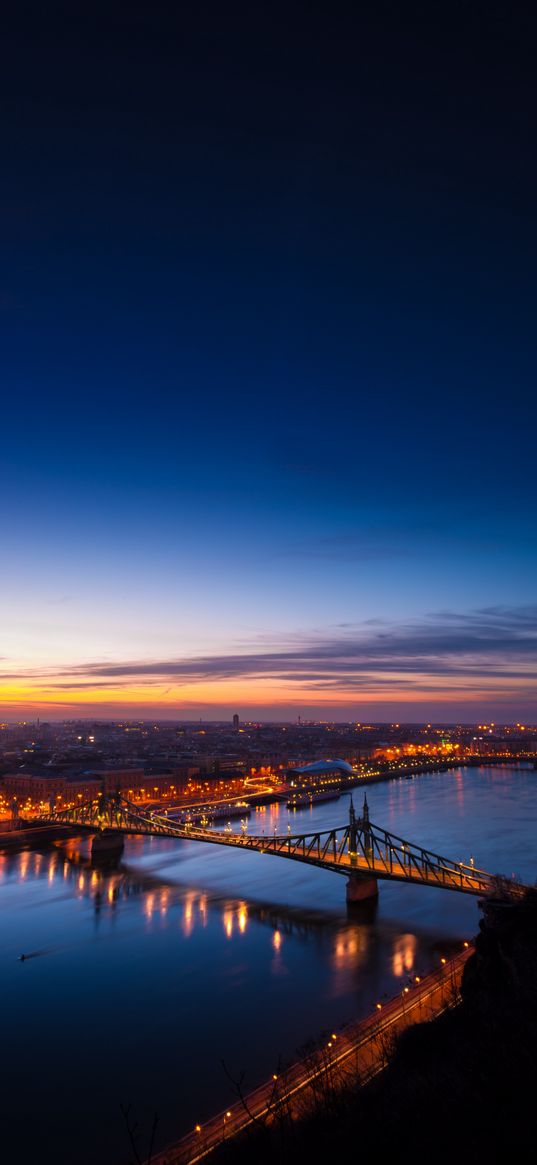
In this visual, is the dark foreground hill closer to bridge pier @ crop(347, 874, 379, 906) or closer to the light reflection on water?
the light reflection on water

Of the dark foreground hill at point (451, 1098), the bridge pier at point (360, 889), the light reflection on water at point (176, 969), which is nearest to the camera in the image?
the dark foreground hill at point (451, 1098)

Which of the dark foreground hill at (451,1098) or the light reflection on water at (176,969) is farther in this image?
the light reflection on water at (176,969)

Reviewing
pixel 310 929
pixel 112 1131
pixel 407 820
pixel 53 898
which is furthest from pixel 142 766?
pixel 112 1131

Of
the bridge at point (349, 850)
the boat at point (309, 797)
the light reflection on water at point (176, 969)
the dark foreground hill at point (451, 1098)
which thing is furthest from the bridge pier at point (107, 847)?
the dark foreground hill at point (451, 1098)

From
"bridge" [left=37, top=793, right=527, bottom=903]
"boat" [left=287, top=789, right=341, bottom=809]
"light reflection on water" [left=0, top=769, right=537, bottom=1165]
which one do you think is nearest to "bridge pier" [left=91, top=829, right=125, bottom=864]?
"bridge" [left=37, top=793, right=527, bottom=903]

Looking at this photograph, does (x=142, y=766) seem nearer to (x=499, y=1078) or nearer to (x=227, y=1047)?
(x=227, y=1047)

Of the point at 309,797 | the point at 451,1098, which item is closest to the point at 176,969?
the point at 451,1098

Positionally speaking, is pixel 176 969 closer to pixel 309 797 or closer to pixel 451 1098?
pixel 451 1098

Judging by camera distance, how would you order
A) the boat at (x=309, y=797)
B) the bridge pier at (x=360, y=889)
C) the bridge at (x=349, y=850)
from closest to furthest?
the bridge at (x=349, y=850)
the bridge pier at (x=360, y=889)
the boat at (x=309, y=797)

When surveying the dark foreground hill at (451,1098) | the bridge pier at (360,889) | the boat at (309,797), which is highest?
the dark foreground hill at (451,1098)

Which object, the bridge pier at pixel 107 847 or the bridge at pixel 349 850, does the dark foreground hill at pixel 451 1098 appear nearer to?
the bridge at pixel 349 850
